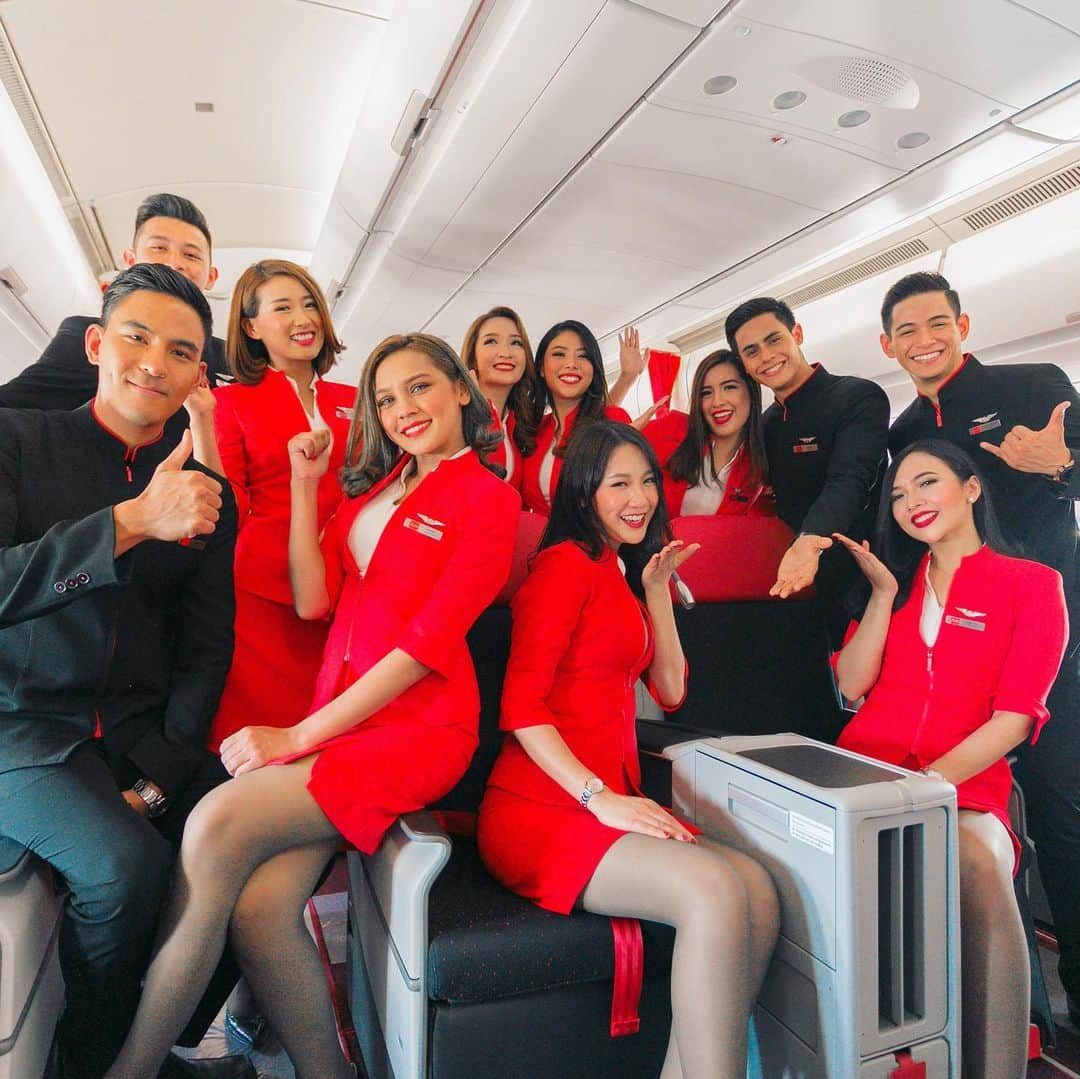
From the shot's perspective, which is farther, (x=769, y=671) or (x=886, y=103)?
(x=886, y=103)

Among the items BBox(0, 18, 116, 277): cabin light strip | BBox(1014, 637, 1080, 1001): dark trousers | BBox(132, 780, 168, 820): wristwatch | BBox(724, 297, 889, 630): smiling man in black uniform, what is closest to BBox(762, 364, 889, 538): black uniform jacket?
BBox(724, 297, 889, 630): smiling man in black uniform

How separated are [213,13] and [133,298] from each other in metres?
3.02

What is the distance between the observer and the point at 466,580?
179 centimetres

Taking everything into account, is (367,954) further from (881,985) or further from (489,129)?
(489,129)

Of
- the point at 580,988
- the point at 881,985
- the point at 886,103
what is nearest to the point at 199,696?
the point at 580,988

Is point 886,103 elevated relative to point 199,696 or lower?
elevated

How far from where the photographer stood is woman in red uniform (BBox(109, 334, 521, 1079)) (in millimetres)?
1554

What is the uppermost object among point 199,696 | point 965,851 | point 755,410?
point 755,410

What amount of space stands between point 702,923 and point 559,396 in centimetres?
194

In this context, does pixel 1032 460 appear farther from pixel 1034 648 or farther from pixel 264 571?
Answer: pixel 264 571

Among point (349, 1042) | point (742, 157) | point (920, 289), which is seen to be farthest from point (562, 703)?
point (742, 157)

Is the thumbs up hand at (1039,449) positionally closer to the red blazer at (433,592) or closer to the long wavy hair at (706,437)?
the long wavy hair at (706,437)

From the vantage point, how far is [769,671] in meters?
2.61

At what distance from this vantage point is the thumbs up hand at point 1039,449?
2.32 metres
